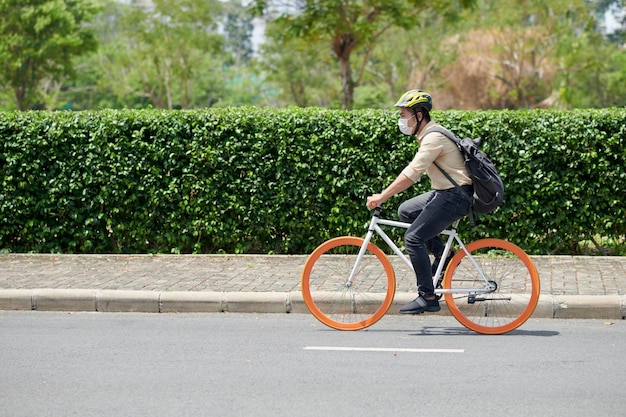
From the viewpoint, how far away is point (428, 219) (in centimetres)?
716

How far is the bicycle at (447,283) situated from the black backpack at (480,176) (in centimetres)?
35

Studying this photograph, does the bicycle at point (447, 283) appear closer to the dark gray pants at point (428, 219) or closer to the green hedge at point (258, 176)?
the dark gray pants at point (428, 219)

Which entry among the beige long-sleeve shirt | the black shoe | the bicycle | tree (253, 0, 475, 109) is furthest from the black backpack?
tree (253, 0, 475, 109)

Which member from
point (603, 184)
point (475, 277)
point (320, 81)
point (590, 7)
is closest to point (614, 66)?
point (590, 7)

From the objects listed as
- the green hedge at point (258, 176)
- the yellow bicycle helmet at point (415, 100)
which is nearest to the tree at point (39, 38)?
the green hedge at point (258, 176)

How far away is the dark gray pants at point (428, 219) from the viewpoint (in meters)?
7.12

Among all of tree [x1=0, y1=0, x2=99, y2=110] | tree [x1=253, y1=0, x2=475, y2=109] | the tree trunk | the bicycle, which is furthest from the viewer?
tree [x1=0, y1=0, x2=99, y2=110]

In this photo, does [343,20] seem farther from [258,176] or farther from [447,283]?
[447,283]

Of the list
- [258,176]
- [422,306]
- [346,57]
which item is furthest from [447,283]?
[346,57]

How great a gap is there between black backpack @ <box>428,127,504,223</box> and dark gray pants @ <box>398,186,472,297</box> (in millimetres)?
105

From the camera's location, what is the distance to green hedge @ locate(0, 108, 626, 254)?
10.8 meters

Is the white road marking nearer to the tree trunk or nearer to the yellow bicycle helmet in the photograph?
the yellow bicycle helmet

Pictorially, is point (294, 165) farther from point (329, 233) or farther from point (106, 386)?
point (106, 386)

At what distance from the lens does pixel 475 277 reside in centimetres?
739
